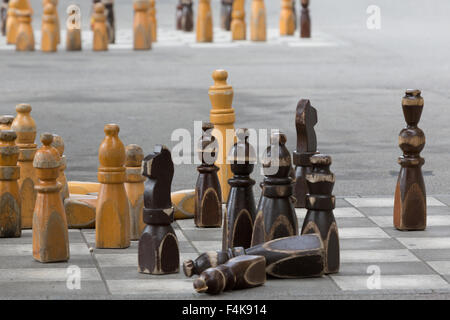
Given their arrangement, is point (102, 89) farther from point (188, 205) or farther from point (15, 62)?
point (188, 205)

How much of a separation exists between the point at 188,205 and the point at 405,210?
3.76 feet

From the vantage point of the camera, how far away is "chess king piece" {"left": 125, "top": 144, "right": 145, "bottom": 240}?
207 inches

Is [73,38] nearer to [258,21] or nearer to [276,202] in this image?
[258,21]

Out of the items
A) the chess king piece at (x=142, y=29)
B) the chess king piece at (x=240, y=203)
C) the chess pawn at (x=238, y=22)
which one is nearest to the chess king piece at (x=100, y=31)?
the chess king piece at (x=142, y=29)

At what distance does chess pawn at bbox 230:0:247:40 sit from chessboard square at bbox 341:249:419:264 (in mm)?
13084

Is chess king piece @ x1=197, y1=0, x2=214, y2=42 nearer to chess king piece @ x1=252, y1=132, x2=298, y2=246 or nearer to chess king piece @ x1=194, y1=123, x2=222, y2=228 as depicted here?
chess king piece @ x1=194, y1=123, x2=222, y2=228

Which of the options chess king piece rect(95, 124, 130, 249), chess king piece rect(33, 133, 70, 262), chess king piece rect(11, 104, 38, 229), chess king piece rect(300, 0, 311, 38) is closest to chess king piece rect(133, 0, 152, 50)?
chess king piece rect(300, 0, 311, 38)

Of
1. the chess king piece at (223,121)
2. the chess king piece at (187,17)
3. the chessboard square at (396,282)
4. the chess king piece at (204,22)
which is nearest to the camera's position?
the chessboard square at (396,282)

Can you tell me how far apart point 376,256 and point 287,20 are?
14.3 meters

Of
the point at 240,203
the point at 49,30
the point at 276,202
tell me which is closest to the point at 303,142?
the point at 240,203

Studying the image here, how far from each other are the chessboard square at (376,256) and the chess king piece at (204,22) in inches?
496

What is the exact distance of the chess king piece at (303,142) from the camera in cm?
530

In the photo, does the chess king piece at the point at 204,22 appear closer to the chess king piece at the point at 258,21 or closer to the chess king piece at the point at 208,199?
the chess king piece at the point at 258,21

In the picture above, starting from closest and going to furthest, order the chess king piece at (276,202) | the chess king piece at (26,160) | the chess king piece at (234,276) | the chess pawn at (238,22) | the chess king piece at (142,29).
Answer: the chess king piece at (234,276) → the chess king piece at (276,202) → the chess king piece at (26,160) → the chess king piece at (142,29) → the chess pawn at (238,22)
